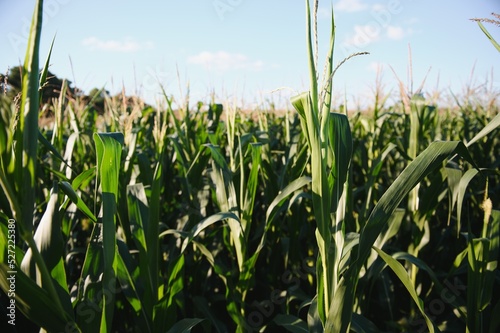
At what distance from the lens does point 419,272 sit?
1895mm

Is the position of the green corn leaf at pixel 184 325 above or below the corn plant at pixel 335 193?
below

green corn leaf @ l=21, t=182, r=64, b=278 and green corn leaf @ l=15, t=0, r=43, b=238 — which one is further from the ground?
green corn leaf @ l=15, t=0, r=43, b=238

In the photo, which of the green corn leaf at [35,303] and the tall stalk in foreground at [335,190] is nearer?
the green corn leaf at [35,303]

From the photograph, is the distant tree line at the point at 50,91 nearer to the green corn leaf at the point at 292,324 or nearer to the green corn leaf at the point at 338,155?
the green corn leaf at the point at 338,155

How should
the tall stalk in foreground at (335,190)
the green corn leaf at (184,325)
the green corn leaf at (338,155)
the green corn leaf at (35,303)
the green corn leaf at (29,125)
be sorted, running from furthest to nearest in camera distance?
the green corn leaf at (184,325) → the green corn leaf at (338,155) → the tall stalk in foreground at (335,190) → the green corn leaf at (35,303) → the green corn leaf at (29,125)

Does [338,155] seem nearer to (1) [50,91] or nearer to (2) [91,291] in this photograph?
(2) [91,291]

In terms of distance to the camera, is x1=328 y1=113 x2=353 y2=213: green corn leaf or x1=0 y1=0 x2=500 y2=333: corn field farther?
x1=328 y1=113 x2=353 y2=213: green corn leaf

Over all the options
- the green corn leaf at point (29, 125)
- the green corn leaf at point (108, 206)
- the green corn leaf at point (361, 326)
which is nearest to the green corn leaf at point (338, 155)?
the green corn leaf at point (361, 326)

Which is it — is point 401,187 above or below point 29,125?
below

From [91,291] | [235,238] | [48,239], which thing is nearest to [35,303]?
[48,239]

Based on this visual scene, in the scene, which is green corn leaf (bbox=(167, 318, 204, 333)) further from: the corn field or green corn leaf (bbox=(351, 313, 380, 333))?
green corn leaf (bbox=(351, 313, 380, 333))

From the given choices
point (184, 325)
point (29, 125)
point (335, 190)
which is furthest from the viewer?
point (184, 325)

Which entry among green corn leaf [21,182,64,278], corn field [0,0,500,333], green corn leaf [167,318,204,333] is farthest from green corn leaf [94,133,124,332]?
green corn leaf [167,318,204,333]

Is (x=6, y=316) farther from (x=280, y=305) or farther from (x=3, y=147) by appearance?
(x=280, y=305)
